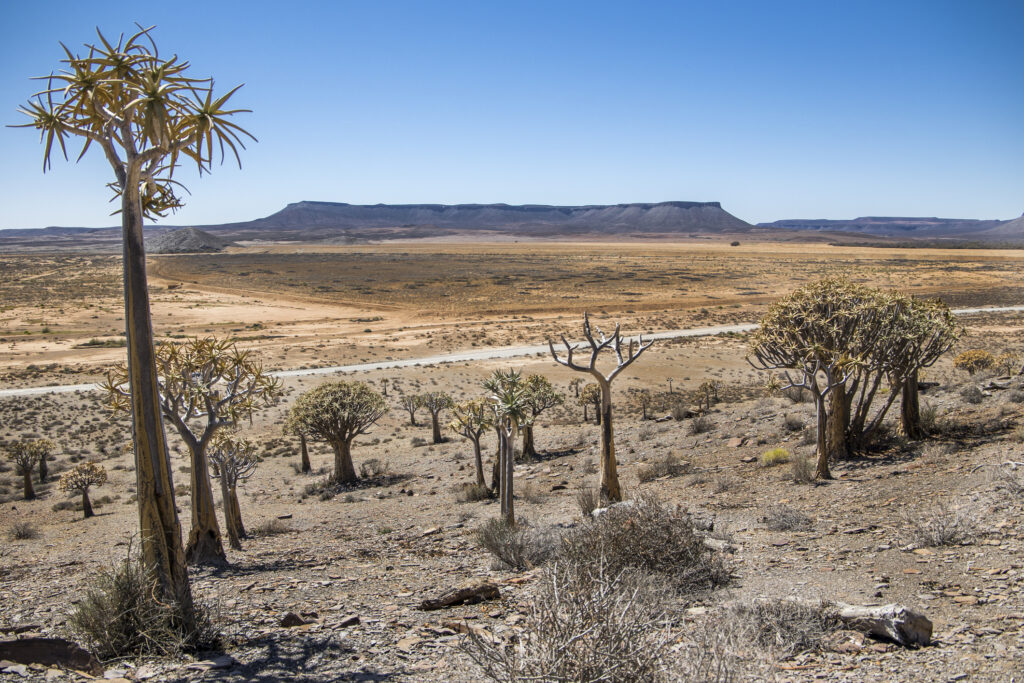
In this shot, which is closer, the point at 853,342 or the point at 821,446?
the point at 821,446

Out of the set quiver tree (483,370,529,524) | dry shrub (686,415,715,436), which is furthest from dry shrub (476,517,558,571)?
dry shrub (686,415,715,436)

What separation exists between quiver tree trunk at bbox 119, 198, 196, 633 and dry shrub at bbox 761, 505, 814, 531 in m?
7.95

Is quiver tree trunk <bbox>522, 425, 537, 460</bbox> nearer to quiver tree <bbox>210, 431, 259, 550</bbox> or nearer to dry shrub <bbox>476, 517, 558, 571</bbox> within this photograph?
quiver tree <bbox>210, 431, 259, 550</bbox>

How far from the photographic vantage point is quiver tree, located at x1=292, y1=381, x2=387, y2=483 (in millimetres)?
20812

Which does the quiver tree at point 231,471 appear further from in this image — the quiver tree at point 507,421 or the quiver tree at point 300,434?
the quiver tree at point 300,434

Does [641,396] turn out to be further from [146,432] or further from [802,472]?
[146,432]

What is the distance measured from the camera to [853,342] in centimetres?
1381

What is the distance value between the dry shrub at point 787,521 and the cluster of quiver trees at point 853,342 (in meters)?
3.10

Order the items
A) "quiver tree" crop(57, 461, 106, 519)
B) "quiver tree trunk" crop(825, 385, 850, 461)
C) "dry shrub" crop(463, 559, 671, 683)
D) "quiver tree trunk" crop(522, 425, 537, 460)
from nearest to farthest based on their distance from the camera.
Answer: "dry shrub" crop(463, 559, 671, 683) → "quiver tree trunk" crop(825, 385, 850, 461) → "quiver tree" crop(57, 461, 106, 519) → "quiver tree trunk" crop(522, 425, 537, 460)

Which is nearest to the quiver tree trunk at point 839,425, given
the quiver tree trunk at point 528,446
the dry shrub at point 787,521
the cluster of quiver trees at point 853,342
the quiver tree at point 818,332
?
the cluster of quiver trees at point 853,342

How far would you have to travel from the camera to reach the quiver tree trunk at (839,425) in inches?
555

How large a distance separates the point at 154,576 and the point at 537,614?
4240mm

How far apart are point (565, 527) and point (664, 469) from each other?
518 cm

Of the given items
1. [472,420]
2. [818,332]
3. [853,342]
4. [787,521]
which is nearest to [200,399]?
[472,420]
